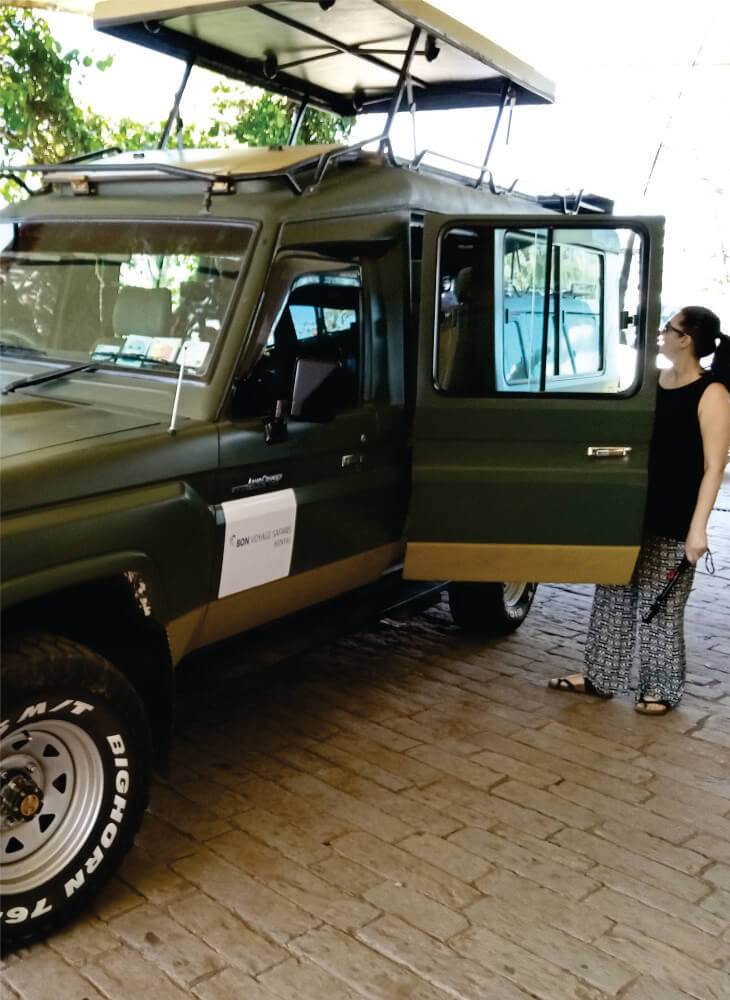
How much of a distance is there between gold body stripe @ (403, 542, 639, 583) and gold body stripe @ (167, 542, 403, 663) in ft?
0.60

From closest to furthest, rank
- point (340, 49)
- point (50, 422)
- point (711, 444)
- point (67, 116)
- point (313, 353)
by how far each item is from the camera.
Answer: point (50, 422) → point (313, 353) → point (711, 444) → point (340, 49) → point (67, 116)

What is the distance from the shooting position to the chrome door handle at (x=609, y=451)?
14.2 ft

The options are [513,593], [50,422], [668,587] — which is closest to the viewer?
[50,422]

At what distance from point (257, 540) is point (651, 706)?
2314 mm

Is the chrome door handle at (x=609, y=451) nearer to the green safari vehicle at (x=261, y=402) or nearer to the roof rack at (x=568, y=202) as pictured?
the green safari vehicle at (x=261, y=402)

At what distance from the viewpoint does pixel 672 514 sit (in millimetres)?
4613

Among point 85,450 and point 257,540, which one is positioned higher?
point 85,450

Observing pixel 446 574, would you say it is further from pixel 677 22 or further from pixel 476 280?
pixel 677 22

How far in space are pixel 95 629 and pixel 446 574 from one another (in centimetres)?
182

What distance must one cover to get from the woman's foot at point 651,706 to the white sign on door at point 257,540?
207 centimetres

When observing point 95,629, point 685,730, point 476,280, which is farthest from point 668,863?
point 476,280

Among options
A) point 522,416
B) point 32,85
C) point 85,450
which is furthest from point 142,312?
point 32,85

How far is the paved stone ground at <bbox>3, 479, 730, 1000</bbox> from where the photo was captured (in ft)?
9.34

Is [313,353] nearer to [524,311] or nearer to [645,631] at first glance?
[524,311]
